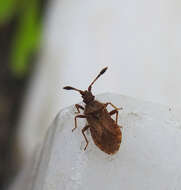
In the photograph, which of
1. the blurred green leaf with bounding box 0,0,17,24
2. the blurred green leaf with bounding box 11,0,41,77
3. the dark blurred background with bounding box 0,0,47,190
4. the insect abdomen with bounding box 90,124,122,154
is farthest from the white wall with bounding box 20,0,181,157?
the blurred green leaf with bounding box 0,0,17,24

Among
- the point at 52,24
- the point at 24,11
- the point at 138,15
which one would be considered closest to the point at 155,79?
the point at 138,15

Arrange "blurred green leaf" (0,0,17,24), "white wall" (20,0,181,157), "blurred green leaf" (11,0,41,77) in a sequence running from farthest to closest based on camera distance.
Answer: "blurred green leaf" (11,0,41,77) < "blurred green leaf" (0,0,17,24) < "white wall" (20,0,181,157)

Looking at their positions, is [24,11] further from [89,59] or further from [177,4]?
[177,4]

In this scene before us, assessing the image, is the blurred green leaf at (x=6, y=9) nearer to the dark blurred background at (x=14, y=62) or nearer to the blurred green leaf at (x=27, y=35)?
the dark blurred background at (x=14, y=62)

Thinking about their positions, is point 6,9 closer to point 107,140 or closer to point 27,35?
point 27,35

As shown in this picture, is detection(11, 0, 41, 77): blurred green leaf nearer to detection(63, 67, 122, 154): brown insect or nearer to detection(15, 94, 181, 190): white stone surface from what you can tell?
detection(63, 67, 122, 154): brown insect
